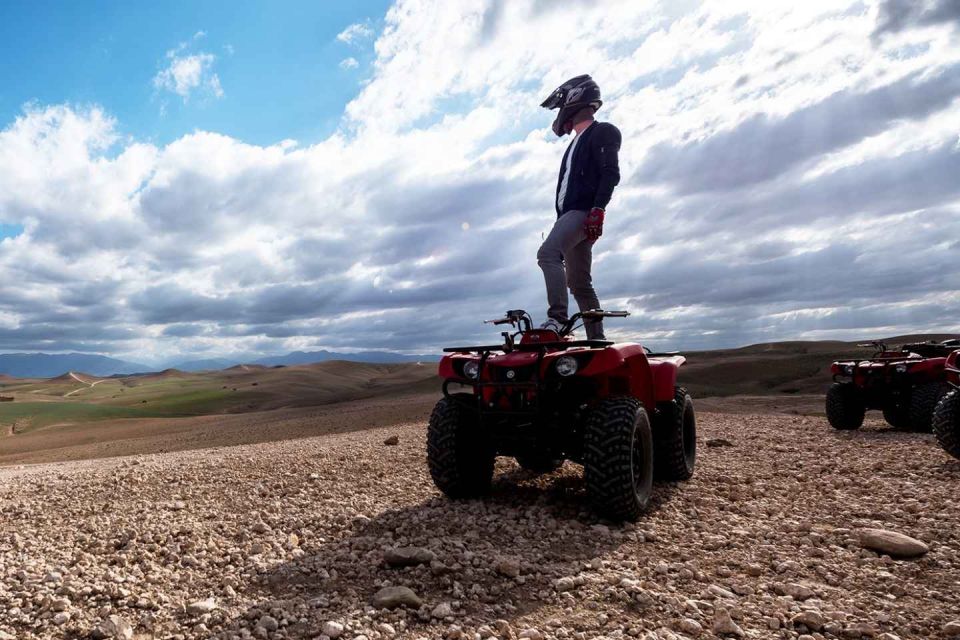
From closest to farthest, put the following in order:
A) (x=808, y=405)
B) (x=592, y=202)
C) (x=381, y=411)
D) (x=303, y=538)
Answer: (x=303, y=538) → (x=592, y=202) → (x=808, y=405) → (x=381, y=411)

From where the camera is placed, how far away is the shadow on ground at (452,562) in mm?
3082

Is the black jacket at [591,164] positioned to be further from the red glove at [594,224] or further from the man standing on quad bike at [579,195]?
the red glove at [594,224]

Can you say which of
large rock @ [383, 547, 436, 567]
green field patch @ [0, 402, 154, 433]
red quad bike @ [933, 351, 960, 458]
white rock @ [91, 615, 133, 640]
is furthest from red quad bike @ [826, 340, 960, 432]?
green field patch @ [0, 402, 154, 433]

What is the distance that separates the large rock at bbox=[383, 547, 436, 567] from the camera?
12.2 ft

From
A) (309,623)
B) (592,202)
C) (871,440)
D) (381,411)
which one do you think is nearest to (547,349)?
(592,202)

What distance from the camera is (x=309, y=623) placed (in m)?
2.95

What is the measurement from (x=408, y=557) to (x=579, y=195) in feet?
14.1

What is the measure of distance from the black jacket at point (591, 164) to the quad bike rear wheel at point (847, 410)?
26.0 feet

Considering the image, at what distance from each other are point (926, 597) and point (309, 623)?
3318 mm

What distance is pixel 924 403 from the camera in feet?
32.3

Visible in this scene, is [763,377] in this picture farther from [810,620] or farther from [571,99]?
[810,620]

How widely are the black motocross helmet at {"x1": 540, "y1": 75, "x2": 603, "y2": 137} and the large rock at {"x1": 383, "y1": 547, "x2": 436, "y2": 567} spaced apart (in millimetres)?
5155

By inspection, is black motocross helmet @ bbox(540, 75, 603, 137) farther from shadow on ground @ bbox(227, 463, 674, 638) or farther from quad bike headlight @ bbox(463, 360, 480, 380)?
shadow on ground @ bbox(227, 463, 674, 638)

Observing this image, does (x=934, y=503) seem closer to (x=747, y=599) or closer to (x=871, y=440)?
(x=747, y=599)
